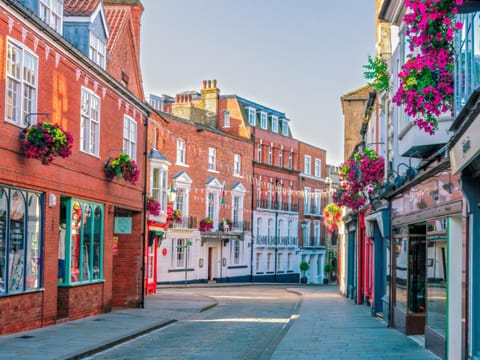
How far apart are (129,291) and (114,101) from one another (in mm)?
6384

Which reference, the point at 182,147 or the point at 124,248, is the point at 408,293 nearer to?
the point at 124,248

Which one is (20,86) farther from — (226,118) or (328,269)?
(328,269)

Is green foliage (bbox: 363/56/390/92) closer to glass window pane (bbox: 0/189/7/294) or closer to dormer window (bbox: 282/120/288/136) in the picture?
glass window pane (bbox: 0/189/7/294)

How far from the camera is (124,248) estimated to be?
2472 centimetres

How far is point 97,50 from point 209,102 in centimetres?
3910

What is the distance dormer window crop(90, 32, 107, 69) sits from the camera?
2119 centimetres

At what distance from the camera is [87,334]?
1638 cm

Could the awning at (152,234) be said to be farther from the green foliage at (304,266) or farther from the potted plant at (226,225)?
the green foliage at (304,266)

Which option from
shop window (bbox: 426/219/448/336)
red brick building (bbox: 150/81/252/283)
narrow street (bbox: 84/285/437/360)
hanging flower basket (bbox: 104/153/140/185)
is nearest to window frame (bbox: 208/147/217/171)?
red brick building (bbox: 150/81/252/283)

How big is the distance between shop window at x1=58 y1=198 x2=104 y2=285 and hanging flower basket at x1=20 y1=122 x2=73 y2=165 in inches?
143

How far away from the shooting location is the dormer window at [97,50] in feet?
69.5

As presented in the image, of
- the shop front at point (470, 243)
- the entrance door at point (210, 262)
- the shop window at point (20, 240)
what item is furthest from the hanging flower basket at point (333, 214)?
the shop front at point (470, 243)

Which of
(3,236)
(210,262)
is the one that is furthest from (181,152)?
(3,236)

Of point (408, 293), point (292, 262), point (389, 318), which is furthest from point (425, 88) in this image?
point (292, 262)
